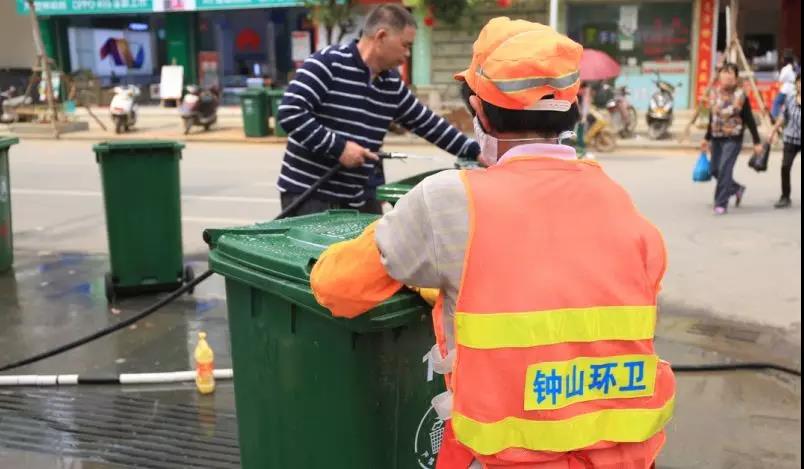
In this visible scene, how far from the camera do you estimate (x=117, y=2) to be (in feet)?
85.2

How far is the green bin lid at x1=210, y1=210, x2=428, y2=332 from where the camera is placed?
221cm

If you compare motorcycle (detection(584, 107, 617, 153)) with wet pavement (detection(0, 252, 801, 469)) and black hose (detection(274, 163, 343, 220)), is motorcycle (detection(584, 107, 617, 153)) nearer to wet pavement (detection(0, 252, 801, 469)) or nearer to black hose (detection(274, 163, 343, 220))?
wet pavement (detection(0, 252, 801, 469))

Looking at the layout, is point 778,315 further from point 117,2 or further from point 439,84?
point 117,2

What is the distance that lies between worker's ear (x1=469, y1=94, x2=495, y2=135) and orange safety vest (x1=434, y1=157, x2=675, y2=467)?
0.12 metres

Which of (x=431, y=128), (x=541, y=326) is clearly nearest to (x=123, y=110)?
(x=431, y=128)

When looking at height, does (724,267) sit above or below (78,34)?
below

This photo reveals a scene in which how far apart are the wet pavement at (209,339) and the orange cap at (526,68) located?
7.89ft

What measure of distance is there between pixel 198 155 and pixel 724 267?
36.1ft

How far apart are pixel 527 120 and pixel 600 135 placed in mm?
14507

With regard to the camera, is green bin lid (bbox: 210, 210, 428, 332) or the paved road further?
the paved road

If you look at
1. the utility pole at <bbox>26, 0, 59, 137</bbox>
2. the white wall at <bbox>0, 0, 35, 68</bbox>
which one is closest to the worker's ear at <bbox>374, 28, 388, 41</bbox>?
the utility pole at <bbox>26, 0, 59, 137</bbox>

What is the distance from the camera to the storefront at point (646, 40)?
21.4 metres

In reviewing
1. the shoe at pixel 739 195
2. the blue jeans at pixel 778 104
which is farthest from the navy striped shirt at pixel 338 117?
Result: the blue jeans at pixel 778 104

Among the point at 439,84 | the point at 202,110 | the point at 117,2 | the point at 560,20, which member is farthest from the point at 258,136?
the point at 117,2
